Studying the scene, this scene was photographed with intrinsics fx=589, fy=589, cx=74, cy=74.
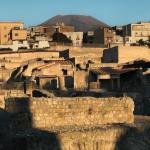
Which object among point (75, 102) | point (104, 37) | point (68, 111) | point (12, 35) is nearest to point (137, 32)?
point (104, 37)

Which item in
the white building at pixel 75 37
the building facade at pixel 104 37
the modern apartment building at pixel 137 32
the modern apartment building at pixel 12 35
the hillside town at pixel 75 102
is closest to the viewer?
the hillside town at pixel 75 102

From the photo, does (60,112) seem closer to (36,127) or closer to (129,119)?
(36,127)

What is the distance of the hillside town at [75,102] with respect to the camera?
11312mm

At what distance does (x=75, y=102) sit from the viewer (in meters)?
12.4

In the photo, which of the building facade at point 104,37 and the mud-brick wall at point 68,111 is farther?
the building facade at point 104,37

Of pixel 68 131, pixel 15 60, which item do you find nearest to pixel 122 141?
pixel 68 131

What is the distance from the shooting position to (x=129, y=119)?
42.7 ft

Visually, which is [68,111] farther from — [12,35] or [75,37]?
[75,37]

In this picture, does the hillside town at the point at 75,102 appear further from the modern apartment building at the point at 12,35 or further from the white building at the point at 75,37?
the white building at the point at 75,37

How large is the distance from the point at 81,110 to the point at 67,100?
16.0 inches

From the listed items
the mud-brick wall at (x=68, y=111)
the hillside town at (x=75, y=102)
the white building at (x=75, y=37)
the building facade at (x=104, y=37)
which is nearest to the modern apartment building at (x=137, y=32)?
the building facade at (x=104, y=37)

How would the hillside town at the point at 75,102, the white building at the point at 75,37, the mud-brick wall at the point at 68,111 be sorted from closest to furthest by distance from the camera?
the hillside town at the point at 75,102, the mud-brick wall at the point at 68,111, the white building at the point at 75,37

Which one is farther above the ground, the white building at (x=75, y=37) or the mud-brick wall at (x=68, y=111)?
the mud-brick wall at (x=68, y=111)

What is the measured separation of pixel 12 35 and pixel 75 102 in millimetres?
56635
